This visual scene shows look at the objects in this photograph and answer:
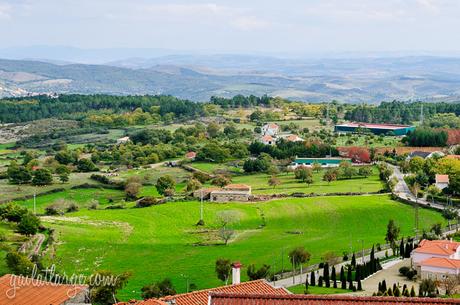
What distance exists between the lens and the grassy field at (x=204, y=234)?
46500 mm

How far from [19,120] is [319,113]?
5327cm

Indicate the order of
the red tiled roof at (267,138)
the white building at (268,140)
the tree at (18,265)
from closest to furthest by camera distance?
the tree at (18,265) < the white building at (268,140) < the red tiled roof at (267,138)

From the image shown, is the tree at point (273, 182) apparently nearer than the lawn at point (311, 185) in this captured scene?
No

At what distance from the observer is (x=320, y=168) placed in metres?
86.9

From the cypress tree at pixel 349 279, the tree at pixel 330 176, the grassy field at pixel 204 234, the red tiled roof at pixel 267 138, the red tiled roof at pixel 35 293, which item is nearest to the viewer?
the red tiled roof at pixel 35 293

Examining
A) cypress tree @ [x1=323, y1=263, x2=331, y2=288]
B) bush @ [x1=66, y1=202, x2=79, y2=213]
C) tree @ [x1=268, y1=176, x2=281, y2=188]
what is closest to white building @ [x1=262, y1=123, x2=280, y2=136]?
tree @ [x1=268, y1=176, x2=281, y2=188]

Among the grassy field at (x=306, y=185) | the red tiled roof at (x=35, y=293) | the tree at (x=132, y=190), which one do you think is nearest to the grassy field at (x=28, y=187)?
the tree at (x=132, y=190)

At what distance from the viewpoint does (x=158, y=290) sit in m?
37.3

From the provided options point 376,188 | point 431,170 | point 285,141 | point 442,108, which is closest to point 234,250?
point 376,188

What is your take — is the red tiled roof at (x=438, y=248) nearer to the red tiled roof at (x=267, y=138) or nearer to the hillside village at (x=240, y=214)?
the hillside village at (x=240, y=214)

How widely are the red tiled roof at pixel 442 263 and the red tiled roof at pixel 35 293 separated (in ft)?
73.9

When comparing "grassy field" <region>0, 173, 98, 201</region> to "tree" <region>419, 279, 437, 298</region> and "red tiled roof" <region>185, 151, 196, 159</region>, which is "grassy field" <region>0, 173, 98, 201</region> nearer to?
"red tiled roof" <region>185, 151, 196, 159</region>

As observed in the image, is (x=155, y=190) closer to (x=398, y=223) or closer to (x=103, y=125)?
(x=398, y=223)

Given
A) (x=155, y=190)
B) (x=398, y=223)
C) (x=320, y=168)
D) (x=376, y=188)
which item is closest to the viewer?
(x=398, y=223)
